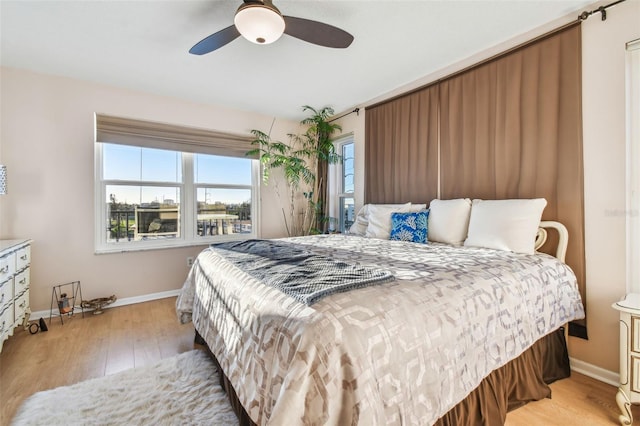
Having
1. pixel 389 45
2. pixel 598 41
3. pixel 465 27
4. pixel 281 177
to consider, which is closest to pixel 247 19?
pixel 389 45

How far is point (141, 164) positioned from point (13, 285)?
169 cm

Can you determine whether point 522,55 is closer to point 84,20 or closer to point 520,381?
point 520,381

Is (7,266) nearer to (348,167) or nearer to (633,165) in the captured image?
(348,167)

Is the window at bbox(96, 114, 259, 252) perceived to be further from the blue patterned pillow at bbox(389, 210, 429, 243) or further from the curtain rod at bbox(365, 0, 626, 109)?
the curtain rod at bbox(365, 0, 626, 109)

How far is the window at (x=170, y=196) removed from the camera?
127 inches

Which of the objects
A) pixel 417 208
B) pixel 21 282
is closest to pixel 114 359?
pixel 21 282

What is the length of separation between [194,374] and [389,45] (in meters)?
2.89

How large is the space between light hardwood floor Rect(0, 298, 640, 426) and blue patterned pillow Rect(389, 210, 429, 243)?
130cm

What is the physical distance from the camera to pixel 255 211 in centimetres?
414

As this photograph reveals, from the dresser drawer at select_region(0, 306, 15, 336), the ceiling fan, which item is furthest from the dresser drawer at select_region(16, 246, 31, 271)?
the ceiling fan

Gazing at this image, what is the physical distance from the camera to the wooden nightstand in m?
1.38

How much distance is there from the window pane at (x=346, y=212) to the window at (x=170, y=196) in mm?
1302

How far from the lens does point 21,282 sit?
2373mm

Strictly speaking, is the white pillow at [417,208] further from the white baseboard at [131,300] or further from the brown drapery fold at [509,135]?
the white baseboard at [131,300]
